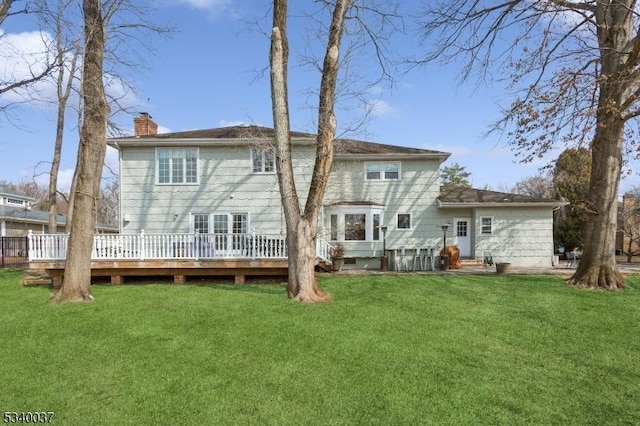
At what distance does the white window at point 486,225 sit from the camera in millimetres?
17719

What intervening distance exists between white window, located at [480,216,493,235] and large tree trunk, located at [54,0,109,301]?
14914mm

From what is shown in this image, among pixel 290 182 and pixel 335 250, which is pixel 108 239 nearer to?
pixel 290 182

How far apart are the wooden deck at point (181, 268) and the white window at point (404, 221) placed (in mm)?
7106

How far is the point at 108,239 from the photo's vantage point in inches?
485

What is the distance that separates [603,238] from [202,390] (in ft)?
35.5

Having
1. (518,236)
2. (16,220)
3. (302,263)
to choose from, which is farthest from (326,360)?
(16,220)

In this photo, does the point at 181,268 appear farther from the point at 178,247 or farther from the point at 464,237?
the point at 464,237

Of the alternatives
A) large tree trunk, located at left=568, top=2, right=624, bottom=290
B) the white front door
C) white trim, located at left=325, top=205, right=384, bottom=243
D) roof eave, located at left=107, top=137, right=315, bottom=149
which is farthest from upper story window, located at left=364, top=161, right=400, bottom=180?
large tree trunk, located at left=568, top=2, right=624, bottom=290

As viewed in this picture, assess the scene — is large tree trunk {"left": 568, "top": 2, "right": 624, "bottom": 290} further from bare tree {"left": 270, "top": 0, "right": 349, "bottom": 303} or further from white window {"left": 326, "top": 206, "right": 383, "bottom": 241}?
white window {"left": 326, "top": 206, "right": 383, "bottom": 241}

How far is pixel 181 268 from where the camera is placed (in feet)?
39.6

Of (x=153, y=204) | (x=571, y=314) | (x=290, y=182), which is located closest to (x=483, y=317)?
(x=571, y=314)

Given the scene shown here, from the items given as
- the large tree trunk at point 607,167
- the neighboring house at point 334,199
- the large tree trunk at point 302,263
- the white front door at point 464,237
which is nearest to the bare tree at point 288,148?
the large tree trunk at point 302,263

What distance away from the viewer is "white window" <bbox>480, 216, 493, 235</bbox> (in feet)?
58.1

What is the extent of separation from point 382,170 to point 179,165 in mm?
8527
